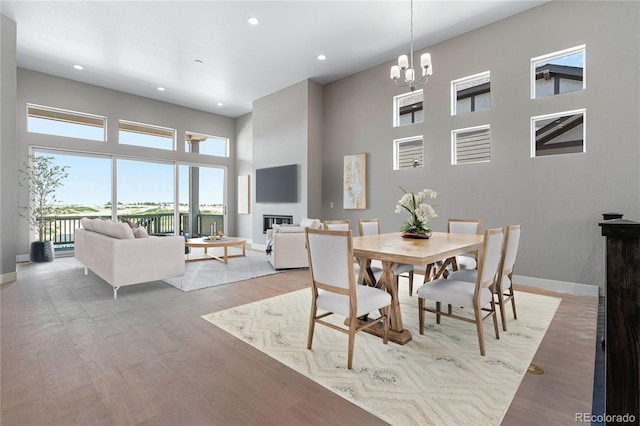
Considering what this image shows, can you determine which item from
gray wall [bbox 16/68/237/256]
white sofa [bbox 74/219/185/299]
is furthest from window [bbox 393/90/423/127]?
gray wall [bbox 16/68/237/256]

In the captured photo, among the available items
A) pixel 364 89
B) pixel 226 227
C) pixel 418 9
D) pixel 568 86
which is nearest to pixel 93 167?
pixel 226 227

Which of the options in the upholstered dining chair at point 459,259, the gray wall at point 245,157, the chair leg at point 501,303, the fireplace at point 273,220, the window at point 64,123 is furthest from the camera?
the gray wall at point 245,157

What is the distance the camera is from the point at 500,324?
2.72 metres

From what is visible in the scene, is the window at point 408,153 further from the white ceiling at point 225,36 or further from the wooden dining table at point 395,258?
the wooden dining table at point 395,258

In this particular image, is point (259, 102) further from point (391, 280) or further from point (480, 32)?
point (391, 280)

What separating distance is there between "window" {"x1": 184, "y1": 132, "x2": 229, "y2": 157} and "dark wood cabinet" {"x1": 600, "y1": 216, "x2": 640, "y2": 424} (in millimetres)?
8556

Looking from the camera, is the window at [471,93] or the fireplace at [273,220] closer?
the window at [471,93]

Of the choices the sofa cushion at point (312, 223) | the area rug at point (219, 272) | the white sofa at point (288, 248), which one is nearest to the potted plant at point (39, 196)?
the area rug at point (219, 272)

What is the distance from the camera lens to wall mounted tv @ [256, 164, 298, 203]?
21.5 feet

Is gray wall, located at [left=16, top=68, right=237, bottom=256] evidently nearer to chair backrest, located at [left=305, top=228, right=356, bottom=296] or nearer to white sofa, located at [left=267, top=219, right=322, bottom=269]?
white sofa, located at [left=267, top=219, right=322, bottom=269]

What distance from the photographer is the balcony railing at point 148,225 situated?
646 centimetres

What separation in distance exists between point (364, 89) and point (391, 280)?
4527 mm

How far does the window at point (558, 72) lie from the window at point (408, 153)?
65.4 inches

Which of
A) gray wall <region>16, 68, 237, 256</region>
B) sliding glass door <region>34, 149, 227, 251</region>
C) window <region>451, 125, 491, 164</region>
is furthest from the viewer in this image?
sliding glass door <region>34, 149, 227, 251</region>
